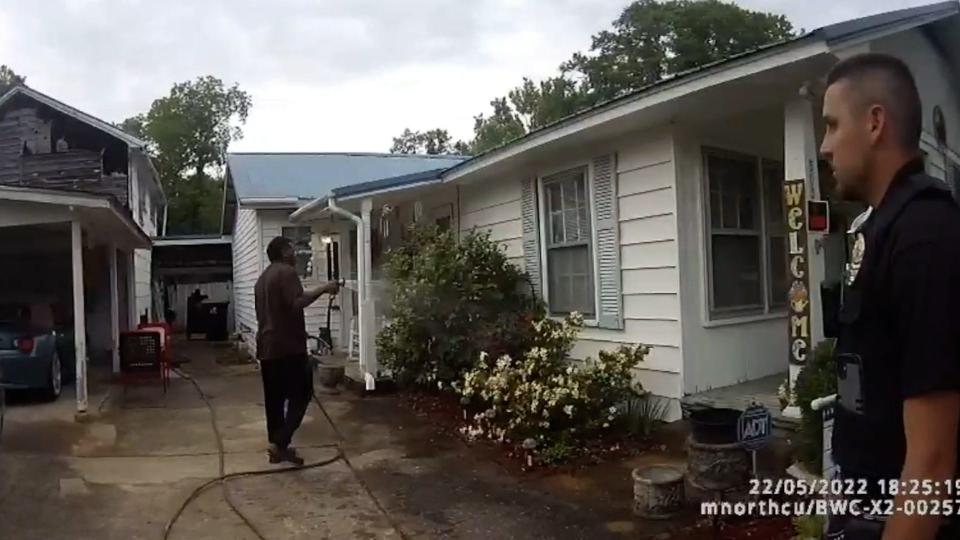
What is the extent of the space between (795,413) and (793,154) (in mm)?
1692

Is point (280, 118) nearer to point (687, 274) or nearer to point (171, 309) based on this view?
point (171, 309)

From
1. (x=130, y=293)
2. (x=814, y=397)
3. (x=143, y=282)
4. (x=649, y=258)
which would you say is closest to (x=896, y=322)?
(x=814, y=397)

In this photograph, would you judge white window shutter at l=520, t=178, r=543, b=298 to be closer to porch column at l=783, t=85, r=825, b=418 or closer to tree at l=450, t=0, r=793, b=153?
porch column at l=783, t=85, r=825, b=418

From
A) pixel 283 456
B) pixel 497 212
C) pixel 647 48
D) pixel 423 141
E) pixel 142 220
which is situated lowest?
pixel 283 456

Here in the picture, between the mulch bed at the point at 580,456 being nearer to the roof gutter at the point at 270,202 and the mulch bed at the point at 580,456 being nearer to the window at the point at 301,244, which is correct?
the roof gutter at the point at 270,202

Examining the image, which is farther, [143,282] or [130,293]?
[143,282]

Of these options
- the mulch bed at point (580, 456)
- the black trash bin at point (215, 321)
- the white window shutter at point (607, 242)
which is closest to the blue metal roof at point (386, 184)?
the mulch bed at point (580, 456)

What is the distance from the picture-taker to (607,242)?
7188 mm

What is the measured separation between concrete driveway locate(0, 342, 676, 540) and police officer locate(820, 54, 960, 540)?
309cm

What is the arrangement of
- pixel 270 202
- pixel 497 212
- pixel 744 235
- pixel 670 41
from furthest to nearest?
pixel 670 41 < pixel 270 202 < pixel 497 212 < pixel 744 235

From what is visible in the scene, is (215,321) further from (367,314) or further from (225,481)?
(225,481)

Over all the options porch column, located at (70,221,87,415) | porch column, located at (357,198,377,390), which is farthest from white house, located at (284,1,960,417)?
porch column, located at (70,221,87,415)

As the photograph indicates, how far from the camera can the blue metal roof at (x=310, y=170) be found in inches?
630

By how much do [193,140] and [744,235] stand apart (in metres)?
38.8
